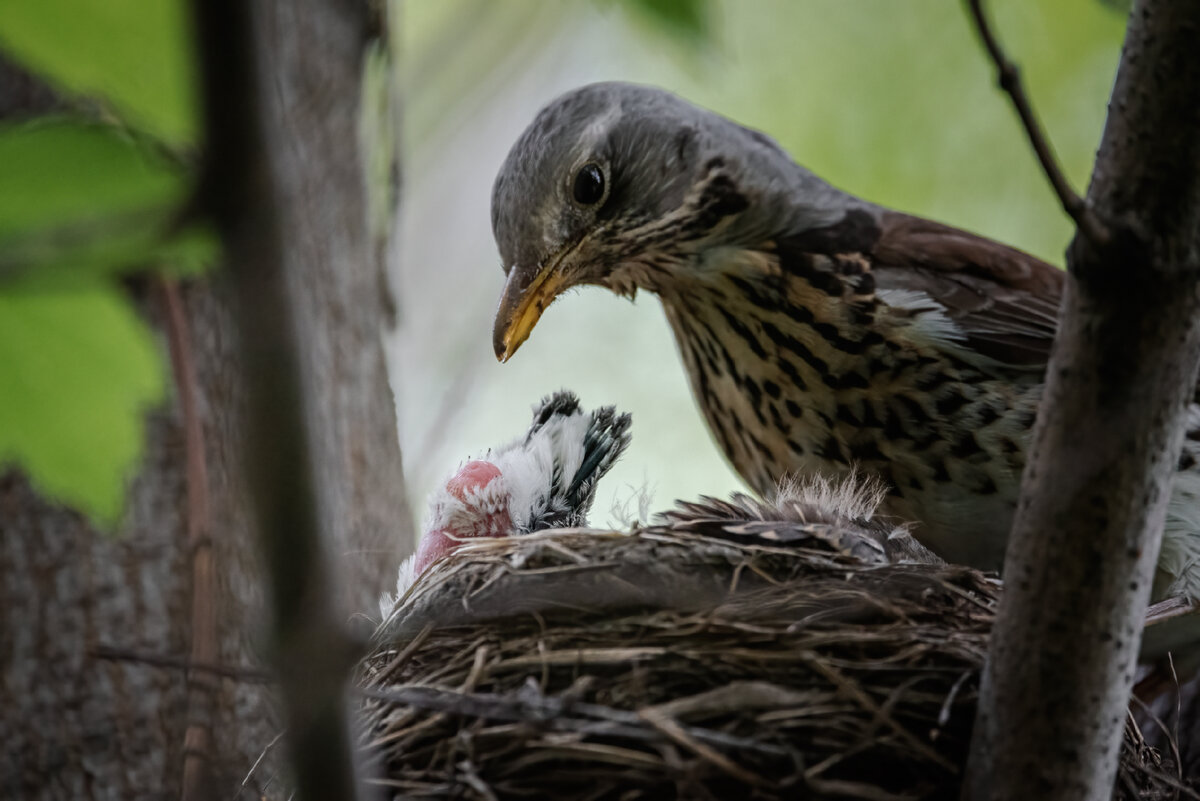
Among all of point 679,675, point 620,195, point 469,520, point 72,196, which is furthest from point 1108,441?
point 469,520

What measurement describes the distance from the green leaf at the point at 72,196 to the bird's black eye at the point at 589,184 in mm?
1463

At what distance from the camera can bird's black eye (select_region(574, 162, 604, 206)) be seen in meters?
2.54

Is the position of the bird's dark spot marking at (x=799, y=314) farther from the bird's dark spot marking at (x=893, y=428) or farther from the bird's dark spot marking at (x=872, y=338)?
the bird's dark spot marking at (x=893, y=428)

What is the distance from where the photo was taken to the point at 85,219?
1051 mm

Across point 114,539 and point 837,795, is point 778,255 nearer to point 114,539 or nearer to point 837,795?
point 837,795

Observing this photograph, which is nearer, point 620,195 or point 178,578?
point 178,578

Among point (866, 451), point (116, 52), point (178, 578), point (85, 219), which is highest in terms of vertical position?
point (866, 451)

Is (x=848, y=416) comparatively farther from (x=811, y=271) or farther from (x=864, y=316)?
(x=811, y=271)

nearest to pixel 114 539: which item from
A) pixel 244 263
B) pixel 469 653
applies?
pixel 469 653

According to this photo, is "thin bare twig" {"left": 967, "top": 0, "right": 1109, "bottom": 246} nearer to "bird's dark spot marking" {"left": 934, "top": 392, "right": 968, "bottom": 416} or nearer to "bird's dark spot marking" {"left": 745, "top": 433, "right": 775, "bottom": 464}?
"bird's dark spot marking" {"left": 934, "top": 392, "right": 968, "bottom": 416}

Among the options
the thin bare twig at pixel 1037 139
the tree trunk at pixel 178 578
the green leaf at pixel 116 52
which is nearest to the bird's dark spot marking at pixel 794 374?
the tree trunk at pixel 178 578

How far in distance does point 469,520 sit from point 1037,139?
5.44ft

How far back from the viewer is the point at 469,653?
1924mm

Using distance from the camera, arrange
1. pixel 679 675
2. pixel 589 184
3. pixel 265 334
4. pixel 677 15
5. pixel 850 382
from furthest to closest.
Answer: pixel 589 184
pixel 850 382
pixel 679 675
pixel 677 15
pixel 265 334
